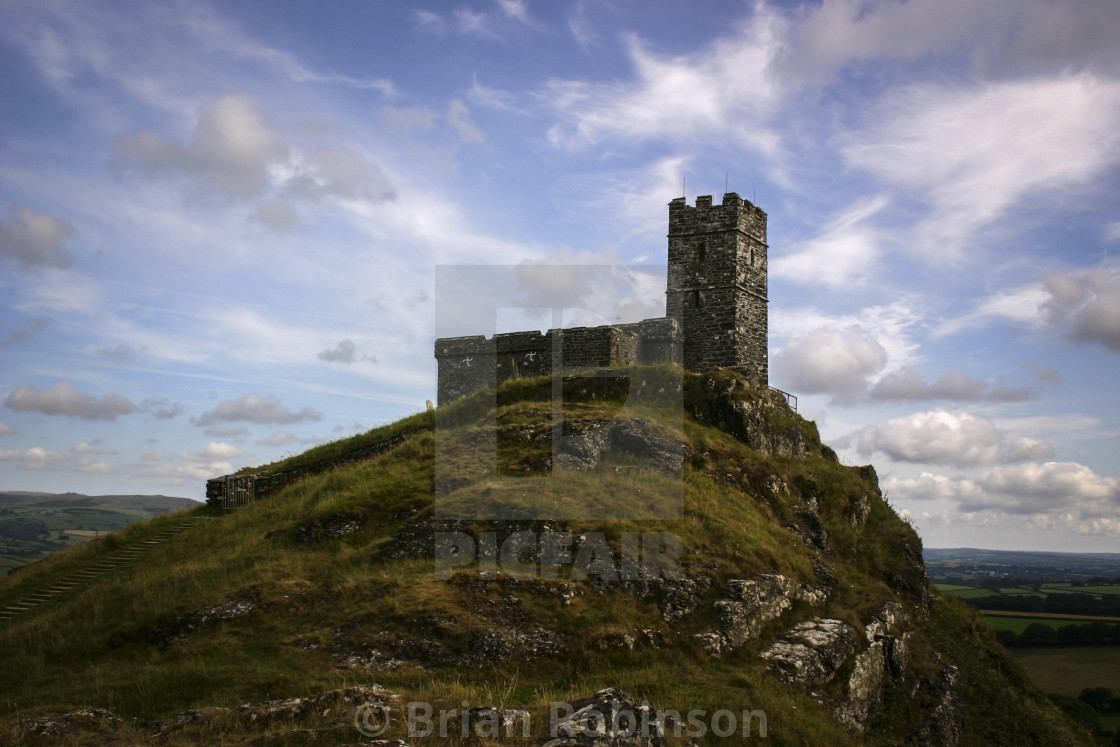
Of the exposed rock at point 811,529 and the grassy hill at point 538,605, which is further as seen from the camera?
the exposed rock at point 811,529

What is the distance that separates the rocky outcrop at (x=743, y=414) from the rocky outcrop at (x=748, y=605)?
30.1 feet

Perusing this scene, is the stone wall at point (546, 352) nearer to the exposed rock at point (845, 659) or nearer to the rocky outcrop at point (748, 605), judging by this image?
the rocky outcrop at point (748, 605)

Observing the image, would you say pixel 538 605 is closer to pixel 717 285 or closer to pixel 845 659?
pixel 845 659

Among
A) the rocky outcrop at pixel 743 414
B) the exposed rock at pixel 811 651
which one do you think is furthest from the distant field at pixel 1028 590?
the exposed rock at pixel 811 651

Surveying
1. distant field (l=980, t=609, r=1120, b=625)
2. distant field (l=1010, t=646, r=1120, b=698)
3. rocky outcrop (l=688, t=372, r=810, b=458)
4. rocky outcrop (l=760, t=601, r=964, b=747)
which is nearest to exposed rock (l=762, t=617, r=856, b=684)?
rocky outcrop (l=760, t=601, r=964, b=747)

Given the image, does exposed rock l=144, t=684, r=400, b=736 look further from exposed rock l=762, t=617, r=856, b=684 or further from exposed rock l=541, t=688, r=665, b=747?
exposed rock l=762, t=617, r=856, b=684

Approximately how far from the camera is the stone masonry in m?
35.5

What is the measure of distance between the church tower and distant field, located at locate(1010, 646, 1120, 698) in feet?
103

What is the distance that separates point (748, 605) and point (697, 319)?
1795 centimetres

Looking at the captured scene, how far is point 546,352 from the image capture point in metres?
36.8

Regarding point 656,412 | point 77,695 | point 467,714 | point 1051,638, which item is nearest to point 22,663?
point 77,695

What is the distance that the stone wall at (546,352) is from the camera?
3528 centimetres

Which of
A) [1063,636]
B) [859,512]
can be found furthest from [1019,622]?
[859,512]

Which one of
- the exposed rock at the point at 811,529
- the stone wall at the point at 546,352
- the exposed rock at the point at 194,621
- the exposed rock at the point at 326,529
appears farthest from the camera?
the stone wall at the point at 546,352
